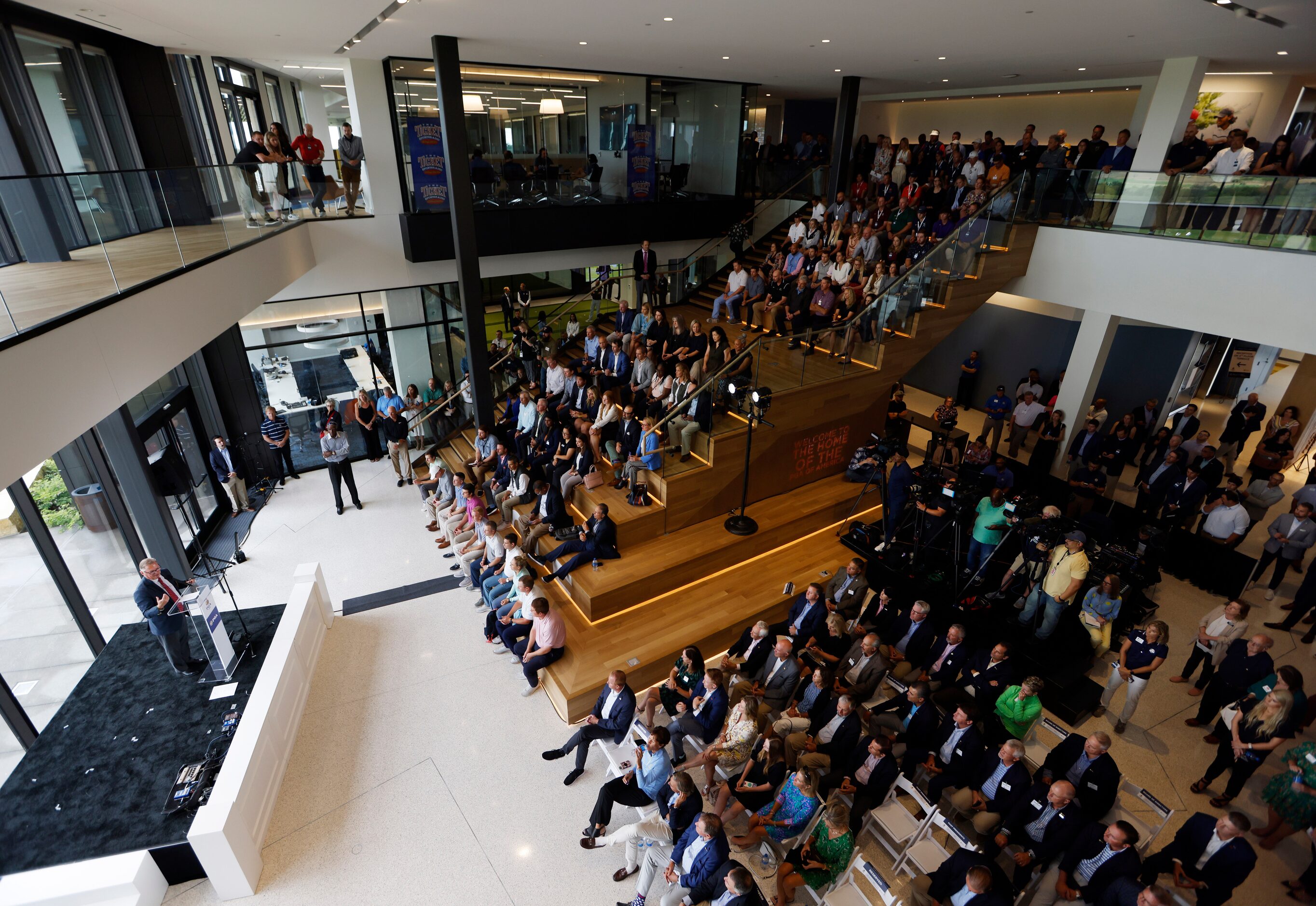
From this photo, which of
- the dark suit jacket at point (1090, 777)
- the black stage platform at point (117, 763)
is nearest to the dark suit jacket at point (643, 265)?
the black stage platform at point (117, 763)

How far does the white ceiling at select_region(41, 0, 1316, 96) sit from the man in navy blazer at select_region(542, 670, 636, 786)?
22.0 feet

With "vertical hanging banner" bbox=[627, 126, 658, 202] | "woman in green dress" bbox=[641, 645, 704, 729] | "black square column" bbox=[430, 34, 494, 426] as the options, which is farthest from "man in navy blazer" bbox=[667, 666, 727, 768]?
"vertical hanging banner" bbox=[627, 126, 658, 202]

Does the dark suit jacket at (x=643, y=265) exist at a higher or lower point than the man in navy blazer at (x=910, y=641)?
higher

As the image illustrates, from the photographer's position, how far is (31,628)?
625cm

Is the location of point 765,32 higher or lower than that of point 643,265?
higher

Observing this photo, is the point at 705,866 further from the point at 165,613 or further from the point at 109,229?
the point at 109,229

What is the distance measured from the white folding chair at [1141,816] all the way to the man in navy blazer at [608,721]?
387 cm

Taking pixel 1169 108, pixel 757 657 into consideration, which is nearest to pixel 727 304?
pixel 1169 108

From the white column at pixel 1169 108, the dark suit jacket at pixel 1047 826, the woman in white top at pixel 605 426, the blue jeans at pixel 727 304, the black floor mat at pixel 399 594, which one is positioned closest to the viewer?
the dark suit jacket at pixel 1047 826

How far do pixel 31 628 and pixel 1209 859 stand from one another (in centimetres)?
1025

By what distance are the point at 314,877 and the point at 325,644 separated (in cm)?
293

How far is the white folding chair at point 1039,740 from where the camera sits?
215 inches

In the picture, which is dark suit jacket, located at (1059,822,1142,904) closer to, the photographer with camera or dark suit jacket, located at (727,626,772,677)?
dark suit jacket, located at (727,626,772,677)

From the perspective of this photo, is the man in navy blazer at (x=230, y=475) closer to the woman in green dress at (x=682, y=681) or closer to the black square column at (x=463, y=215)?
the black square column at (x=463, y=215)
